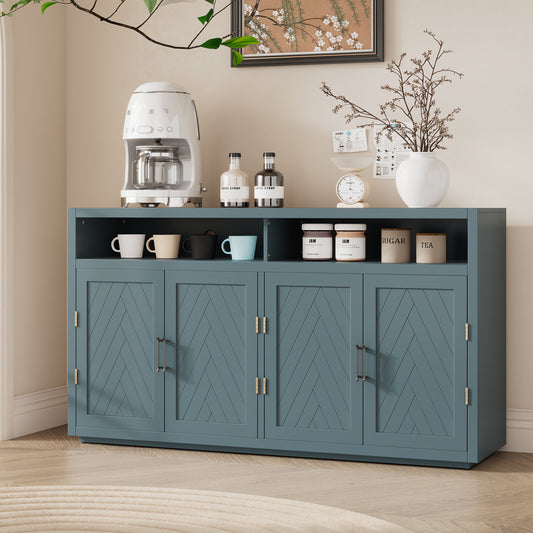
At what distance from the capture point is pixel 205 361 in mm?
3602

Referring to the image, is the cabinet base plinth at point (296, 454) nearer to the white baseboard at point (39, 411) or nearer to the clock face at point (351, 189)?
the white baseboard at point (39, 411)

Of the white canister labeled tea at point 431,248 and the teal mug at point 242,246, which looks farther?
the teal mug at point 242,246

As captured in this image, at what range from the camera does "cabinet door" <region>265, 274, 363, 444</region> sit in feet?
11.3

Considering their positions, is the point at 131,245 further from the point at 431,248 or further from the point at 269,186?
the point at 431,248

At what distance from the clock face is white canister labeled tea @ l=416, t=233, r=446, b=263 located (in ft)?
1.12

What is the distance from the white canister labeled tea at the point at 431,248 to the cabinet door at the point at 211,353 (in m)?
0.69

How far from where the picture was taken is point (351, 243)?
3516mm

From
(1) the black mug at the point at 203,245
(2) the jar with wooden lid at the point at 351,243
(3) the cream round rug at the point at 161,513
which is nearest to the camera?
(3) the cream round rug at the point at 161,513

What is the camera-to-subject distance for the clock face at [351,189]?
3.58 meters

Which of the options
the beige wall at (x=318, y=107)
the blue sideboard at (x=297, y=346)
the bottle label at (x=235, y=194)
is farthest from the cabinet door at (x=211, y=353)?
the beige wall at (x=318, y=107)

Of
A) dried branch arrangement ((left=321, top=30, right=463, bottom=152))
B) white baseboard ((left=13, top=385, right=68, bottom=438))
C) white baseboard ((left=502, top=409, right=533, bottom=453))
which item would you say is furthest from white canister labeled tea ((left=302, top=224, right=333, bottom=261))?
white baseboard ((left=13, top=385, right=68, bottom=438))

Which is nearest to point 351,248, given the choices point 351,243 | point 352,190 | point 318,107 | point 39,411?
point 351,243

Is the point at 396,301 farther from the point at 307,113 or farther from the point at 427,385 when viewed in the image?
the point at 307,113

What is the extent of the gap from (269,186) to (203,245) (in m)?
0.39
